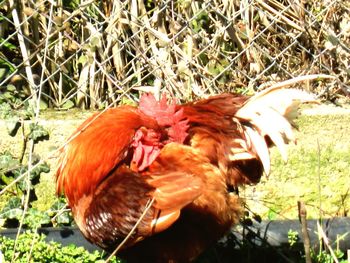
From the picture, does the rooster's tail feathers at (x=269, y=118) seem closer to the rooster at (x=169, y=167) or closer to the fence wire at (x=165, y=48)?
the rooster at (x=169, y=167)

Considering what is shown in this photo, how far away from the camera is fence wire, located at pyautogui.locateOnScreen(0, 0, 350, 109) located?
5133 millimetres

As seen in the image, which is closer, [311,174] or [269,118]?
[269,118]

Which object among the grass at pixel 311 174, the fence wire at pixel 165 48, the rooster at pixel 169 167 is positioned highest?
the fence wire at pixel 165 48

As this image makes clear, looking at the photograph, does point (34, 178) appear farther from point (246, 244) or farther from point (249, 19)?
point (249, 19)

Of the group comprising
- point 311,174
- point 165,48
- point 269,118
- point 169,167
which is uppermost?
point 165,48

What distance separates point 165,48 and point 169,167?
4.99 ft

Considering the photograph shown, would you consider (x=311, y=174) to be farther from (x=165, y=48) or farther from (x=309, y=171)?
(x=165, y=48)

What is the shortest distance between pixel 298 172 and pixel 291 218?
0.94 feet

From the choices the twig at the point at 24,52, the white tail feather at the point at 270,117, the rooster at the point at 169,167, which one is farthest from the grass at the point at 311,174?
the white tail feather at the point at 270,117

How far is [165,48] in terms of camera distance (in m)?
5.15

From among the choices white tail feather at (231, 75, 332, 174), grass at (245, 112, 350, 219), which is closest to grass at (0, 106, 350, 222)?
grass at (245, 112, 350, 219)

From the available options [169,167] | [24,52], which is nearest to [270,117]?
[169,167]

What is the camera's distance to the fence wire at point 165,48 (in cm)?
513

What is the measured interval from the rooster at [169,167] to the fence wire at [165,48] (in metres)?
1.07
